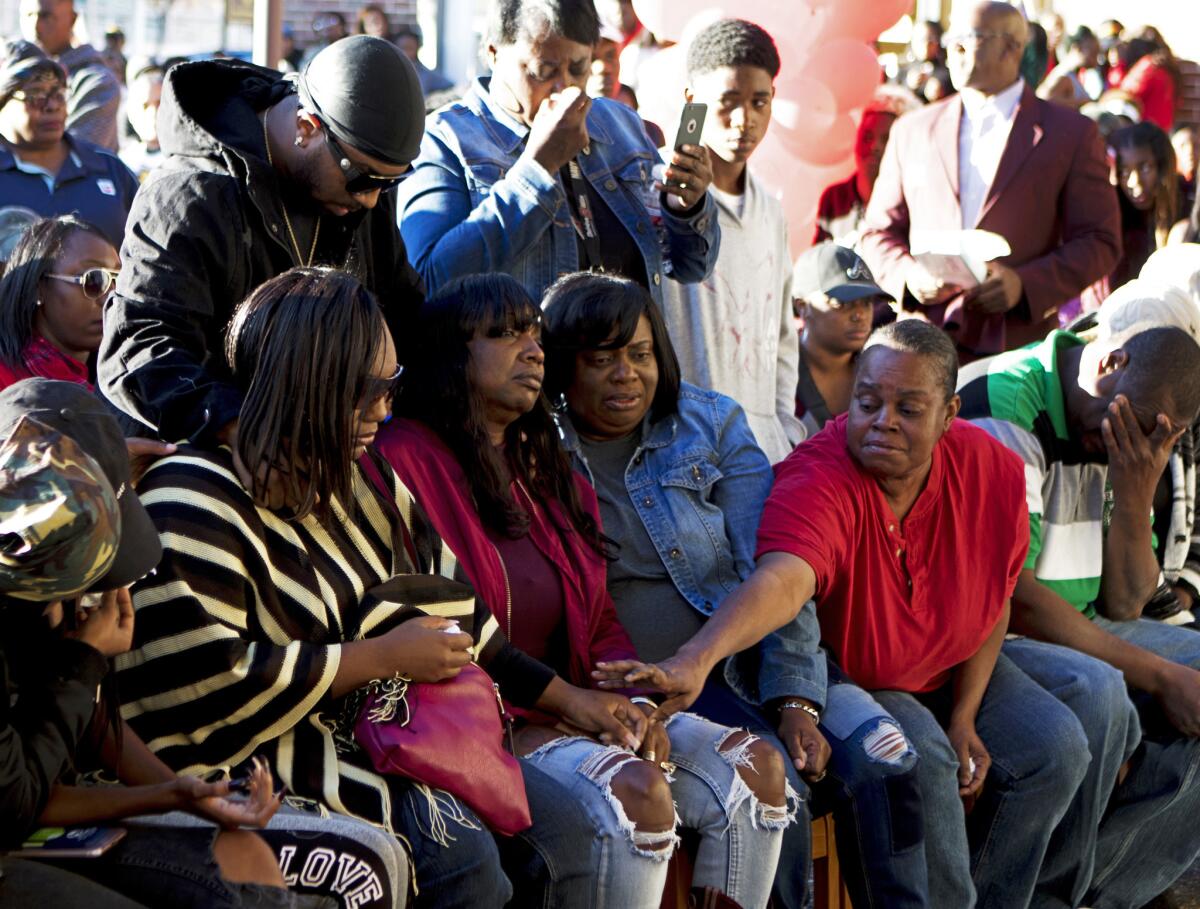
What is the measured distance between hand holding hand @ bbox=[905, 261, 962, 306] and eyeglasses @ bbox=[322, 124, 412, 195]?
9.52 ft

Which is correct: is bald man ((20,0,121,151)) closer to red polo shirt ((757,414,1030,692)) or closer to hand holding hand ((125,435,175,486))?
red polo shirt ((757,414,1030,692))

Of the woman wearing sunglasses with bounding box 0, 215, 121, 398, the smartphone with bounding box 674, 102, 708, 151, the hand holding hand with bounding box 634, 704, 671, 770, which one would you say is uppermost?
the smartphone with bounding box 674, 102, 708, 151

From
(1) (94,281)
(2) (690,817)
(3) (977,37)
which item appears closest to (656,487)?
(2) (690,817)

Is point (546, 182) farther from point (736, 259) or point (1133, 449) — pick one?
point (1133, 449)

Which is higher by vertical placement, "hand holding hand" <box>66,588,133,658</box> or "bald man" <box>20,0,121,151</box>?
"bald man" <box>20,0,121,151</box>

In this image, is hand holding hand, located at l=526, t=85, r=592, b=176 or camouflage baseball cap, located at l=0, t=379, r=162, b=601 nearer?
camouflage baseball cap, located at l=0, t=379, r=162, b=601

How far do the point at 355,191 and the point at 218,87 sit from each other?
396 mm

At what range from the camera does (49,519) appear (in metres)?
2.20

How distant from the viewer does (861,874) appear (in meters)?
3.62

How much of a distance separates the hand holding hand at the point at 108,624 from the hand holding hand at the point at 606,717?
1058 mm

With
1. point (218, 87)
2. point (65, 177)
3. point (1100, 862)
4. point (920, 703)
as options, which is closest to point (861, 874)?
point (920, 703)

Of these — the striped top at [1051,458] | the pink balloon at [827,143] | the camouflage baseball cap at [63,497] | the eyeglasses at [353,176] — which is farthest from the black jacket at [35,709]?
the pink balloon at [827,143]

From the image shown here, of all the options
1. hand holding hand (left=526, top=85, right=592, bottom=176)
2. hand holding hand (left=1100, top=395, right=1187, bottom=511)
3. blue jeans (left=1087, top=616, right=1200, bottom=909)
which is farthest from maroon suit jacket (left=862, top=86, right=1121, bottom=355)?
hand holding hand (left=526, top=85, right=592, bottom=176)

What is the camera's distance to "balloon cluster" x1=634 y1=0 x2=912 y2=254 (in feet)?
22.3
